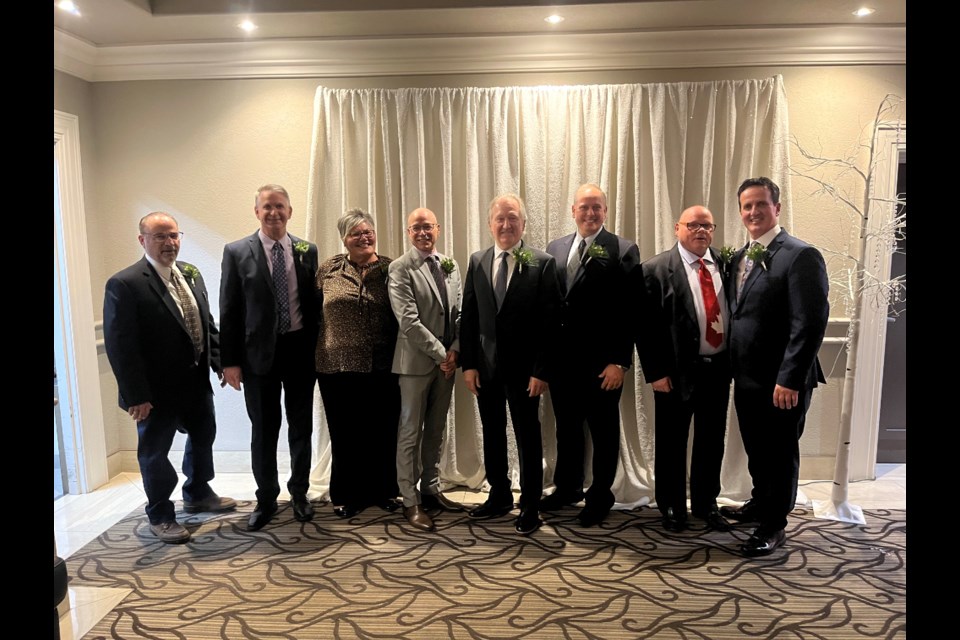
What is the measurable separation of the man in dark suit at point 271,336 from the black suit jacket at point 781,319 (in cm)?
224

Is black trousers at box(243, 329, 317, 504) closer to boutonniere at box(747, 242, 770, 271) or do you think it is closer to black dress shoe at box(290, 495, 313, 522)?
black dress shoe at box(290, 495, 313, 522)

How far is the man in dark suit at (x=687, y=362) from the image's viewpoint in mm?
3264

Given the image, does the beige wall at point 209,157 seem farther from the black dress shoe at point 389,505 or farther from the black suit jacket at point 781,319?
the black dress shoe at point 389,505

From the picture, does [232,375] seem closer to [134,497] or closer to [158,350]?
[158,350]

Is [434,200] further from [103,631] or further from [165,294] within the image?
[103,631]

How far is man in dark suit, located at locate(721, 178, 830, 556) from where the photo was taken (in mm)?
2932

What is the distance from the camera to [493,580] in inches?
112

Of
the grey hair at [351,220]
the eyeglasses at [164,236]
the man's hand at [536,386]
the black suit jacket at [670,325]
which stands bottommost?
the man's hand at [536,386]

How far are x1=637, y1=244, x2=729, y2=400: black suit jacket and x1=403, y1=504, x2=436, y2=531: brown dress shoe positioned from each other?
139cm

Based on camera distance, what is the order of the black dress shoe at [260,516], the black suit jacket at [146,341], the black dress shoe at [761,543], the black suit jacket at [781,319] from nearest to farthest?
the black suit jacket at [781,319] → the black dress shoe at [761,543] → the black suit jacket at [146,341] → the black dress shoe at [260,516]

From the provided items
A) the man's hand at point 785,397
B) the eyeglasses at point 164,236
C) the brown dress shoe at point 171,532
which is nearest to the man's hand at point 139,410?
the brown dress shoe at point 171,532

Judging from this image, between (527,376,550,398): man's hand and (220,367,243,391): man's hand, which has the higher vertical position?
(220,367,243,391): man's hand

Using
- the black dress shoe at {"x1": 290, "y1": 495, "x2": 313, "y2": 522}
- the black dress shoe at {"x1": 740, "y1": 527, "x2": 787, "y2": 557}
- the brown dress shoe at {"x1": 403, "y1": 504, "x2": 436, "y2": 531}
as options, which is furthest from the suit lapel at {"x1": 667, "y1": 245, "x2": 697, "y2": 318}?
the black dress shoe at {"x1": 290, "y1": 495, "x2": 313, "y2": 522}

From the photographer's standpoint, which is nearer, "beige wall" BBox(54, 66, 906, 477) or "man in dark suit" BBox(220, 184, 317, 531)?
"man in dark suit" BBox(220, 184, 317, 531)
